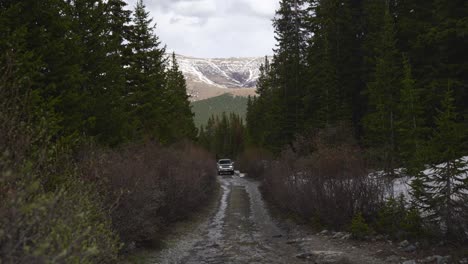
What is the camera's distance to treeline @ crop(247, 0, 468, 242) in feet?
34.3

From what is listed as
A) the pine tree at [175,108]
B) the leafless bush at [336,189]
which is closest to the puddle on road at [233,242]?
the leafless bush at [336,189]

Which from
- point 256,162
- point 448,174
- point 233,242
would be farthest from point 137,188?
point 256,162

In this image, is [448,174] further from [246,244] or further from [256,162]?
[256,162]

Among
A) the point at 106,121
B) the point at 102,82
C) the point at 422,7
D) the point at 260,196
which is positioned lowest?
the point at 260,196

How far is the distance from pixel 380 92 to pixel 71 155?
1957cm

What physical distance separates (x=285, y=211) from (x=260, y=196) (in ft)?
29.4

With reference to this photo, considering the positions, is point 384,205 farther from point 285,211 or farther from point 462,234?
point 285,211

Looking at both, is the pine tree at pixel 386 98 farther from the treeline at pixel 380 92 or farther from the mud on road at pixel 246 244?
the mud on road at pixel 246 244

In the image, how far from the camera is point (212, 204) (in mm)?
25453

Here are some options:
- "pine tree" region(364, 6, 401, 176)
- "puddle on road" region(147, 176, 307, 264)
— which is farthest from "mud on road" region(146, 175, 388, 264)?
"pine tree" region(364, 6, 401, 176)

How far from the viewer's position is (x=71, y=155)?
381 inches

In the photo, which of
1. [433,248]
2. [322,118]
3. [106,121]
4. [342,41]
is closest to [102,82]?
[106,121]

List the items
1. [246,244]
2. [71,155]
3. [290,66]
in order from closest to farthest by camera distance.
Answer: [71,155] < [246,244] < [290,66]

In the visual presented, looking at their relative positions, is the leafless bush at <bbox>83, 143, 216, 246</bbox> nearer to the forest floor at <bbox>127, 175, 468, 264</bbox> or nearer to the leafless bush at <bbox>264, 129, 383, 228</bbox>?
the forest floor at <bbox>127, 175, 468, 264</bbox>
